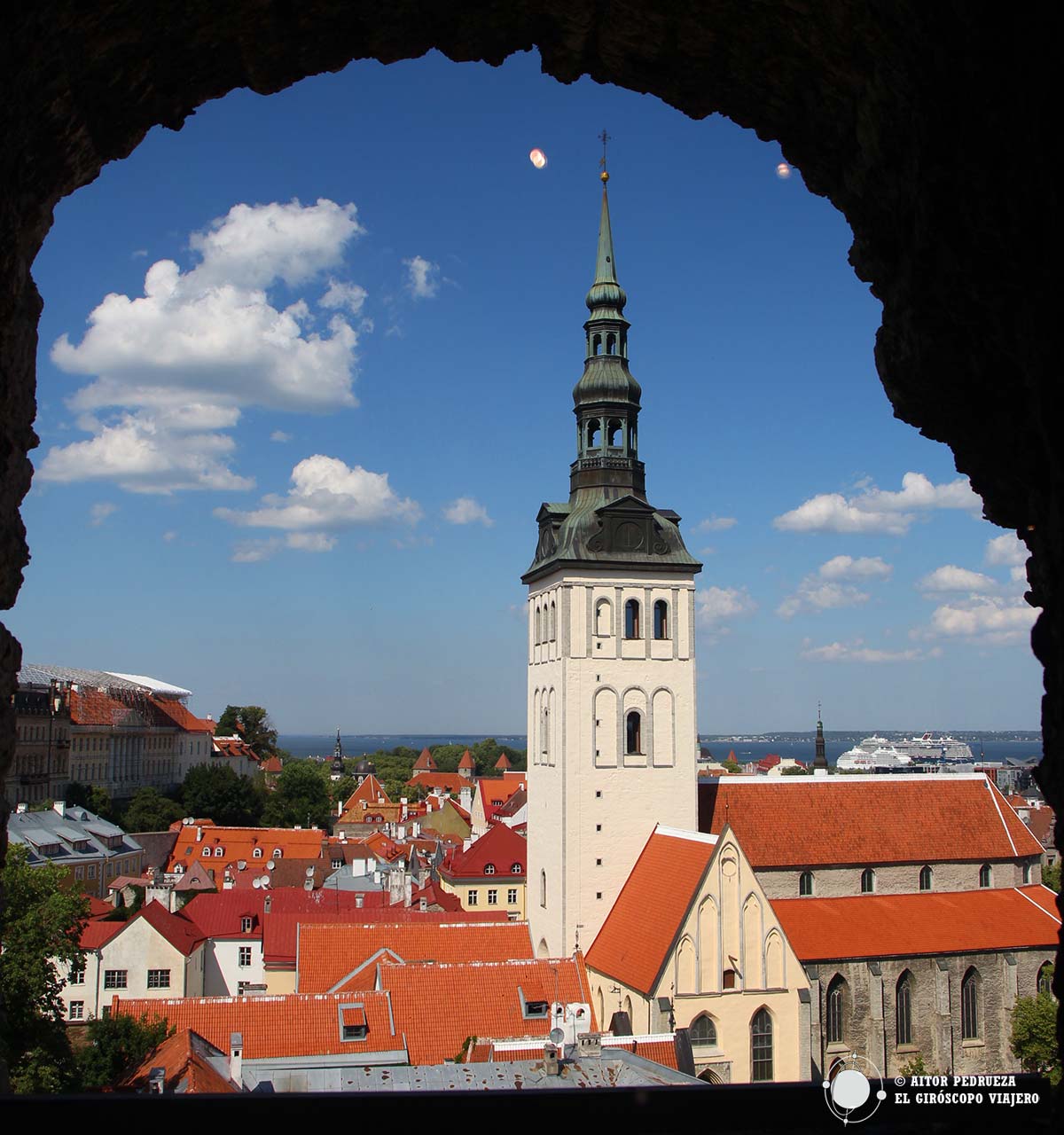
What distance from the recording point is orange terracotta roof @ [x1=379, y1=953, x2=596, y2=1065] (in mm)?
24484

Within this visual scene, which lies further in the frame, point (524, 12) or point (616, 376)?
point (616, 376)

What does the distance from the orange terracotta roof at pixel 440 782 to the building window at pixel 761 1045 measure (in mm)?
93816

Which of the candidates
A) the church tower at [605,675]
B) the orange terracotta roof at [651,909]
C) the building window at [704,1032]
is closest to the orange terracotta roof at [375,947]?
the church tower at [605,675]

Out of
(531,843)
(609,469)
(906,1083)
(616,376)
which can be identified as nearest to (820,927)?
(531,843)

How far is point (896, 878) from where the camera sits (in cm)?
3173

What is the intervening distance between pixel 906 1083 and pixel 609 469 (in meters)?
28.4

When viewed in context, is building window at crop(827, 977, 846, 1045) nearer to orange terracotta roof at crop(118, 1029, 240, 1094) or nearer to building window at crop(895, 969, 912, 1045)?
building window at crop(895, 969, 912, 1045)

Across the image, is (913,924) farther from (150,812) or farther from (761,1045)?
(150,812)

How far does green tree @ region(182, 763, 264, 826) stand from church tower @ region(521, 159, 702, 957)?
182 ft

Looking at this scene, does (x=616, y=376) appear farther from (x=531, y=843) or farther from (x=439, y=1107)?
(x=439, y=1107)

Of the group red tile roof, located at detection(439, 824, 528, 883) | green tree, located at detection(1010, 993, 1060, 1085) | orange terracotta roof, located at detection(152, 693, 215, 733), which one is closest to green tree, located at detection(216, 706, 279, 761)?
orange terracotta roof, located at detection(152, 693, 215, 733)

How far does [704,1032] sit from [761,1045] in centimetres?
149

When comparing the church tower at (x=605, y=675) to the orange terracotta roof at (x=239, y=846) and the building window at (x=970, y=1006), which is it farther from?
the orange terracotta roof at (x=239, y=846)

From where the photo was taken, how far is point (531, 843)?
110ft
